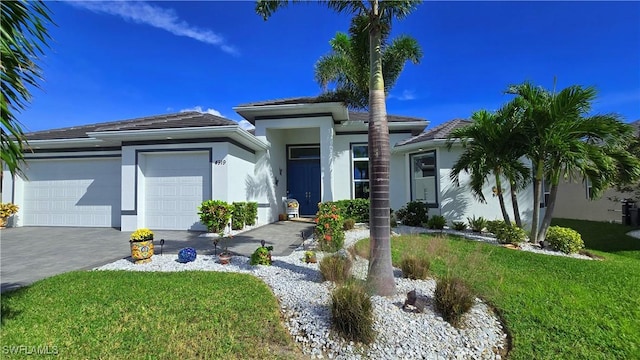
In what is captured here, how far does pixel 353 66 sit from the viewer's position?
1222 cm

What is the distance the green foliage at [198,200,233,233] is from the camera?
9.77m

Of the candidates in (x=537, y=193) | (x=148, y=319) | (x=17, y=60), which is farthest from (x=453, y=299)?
(x=537, y=193)

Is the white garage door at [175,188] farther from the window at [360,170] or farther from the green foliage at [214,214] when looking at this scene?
the window at [360,170]

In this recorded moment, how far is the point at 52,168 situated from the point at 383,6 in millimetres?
15229

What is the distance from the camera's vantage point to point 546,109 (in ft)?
25.3

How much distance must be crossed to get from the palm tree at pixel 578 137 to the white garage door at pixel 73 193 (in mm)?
15297

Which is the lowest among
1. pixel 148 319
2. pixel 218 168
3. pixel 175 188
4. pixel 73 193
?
pixel 148 319

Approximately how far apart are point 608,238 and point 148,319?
601 inches

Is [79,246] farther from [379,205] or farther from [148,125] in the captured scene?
[379,205]

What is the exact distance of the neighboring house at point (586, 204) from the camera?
1439cm

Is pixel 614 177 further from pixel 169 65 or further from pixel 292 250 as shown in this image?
pixel 169 65

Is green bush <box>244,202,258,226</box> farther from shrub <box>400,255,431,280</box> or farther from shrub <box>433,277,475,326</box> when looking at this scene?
shrub <box>433,277,475,326</box>

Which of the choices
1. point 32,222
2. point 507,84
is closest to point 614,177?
point 507,84

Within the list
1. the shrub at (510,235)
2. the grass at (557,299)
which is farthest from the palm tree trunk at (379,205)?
the shrub at (510,235)
